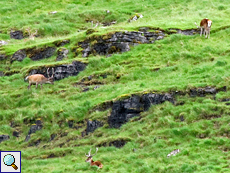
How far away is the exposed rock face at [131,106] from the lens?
2489 cm

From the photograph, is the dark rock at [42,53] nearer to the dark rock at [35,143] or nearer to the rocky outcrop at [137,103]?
the dark rock at [35,143]

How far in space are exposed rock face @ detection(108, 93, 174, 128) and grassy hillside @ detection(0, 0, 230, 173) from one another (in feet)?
1.19

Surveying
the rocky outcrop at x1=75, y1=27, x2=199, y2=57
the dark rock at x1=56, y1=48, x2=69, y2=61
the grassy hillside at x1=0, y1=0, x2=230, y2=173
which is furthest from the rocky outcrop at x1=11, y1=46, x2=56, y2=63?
the rocky outcrop at x1=75, y1=27, x2=199, y2=57

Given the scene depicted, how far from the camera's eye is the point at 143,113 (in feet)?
81.3

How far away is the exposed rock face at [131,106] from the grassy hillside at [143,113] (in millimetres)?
363

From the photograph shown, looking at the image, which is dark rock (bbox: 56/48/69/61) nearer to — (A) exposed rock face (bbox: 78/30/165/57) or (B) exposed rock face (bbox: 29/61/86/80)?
(A) exposed rock face (bbox: 78/30/165/57)

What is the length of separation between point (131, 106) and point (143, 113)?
82cm

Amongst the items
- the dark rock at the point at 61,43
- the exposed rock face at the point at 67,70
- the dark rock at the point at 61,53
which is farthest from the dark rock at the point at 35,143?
the dark rock at the point at 61,43

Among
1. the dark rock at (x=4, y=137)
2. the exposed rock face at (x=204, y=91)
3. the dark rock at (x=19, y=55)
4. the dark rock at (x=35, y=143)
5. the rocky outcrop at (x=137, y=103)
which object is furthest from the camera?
the dark rock at (x=19, y=55)

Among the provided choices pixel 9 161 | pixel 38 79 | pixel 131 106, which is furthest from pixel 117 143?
pixel 38 79

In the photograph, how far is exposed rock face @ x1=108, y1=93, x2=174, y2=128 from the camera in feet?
81.7

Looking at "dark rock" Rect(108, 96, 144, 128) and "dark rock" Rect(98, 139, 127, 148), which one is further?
"dark rock" Rect(108, 96, 144, 128)

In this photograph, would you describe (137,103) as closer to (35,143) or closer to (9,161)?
(35,143)

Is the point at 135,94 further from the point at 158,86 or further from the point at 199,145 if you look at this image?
the point at 199,145
